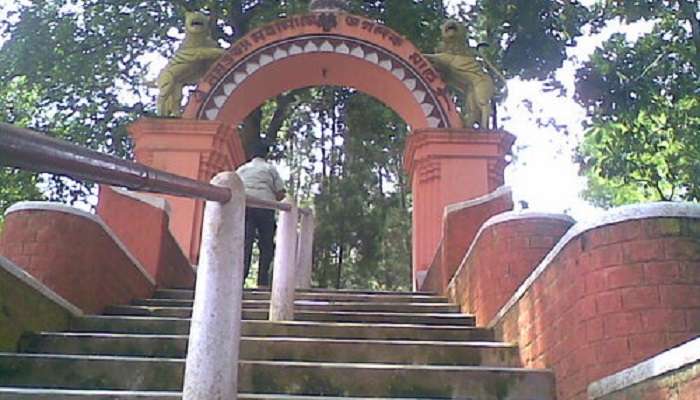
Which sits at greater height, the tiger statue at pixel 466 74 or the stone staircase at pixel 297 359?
the tiger statue at pixel 466 74

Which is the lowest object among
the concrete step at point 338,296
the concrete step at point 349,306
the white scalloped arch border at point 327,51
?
the concrete step at point 349,306

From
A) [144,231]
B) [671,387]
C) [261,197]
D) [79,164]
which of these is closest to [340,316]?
[261,197]

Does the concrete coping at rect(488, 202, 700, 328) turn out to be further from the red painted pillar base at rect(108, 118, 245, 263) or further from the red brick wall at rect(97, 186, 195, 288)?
the red painted pillar base at rect(108, 118, 245, 263)

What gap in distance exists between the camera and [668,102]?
36.2 ft

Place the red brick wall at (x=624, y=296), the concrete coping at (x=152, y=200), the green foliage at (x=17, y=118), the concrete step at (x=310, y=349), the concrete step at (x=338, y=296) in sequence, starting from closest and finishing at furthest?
the red brick wall at (x=624, y=296) < the concrete step at (x=310, y=349) < the concrete step at (x=338, y=296) < the concrete coping at (x=152, y=200) < the green foliage at (x=17, y=118)

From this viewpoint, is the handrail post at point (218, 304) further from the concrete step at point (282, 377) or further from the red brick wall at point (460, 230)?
the red brick wall at point (460, 230)

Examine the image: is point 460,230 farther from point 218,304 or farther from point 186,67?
point 186,67

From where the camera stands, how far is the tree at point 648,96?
10688 millimetres

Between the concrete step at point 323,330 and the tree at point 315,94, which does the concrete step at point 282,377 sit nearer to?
the concrete step at point 323,330

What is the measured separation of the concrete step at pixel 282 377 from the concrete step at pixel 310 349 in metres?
0.36

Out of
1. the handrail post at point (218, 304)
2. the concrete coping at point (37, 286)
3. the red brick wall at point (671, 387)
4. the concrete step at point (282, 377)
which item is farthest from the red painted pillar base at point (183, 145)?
the red brick wall at point (671, 387)

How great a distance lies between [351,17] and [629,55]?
3948 mm

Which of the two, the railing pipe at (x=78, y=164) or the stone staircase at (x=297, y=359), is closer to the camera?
the railing pipe at (x=78, y=164)

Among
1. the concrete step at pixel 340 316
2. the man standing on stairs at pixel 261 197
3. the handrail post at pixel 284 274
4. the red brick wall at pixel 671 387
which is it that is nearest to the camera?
the red brick wall at pixel 671 387
